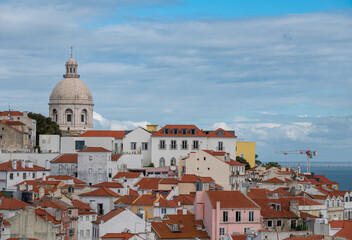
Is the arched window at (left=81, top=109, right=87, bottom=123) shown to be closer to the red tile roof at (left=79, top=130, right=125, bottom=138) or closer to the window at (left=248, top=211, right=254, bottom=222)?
the red tile roof at (left=79, top=130, right=125, bottom=138)

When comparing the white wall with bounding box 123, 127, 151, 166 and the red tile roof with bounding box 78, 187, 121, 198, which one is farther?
the white wall with bounding box 123, 127, 151, 166

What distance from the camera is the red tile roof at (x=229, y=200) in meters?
59.2

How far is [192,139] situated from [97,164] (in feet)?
60.6

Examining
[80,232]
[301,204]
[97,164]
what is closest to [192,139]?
[97,164]

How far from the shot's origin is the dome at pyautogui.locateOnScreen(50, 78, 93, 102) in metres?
142

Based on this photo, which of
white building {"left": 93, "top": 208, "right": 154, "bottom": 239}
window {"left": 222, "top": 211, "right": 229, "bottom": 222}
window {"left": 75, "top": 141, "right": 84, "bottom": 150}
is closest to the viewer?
window {"left": 222, "top": 211, "right": 229, "bottom": 222}

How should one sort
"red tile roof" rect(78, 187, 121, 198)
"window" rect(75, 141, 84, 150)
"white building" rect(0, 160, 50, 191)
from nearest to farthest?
"red tile roof" rect(78, 187, 121, 198)
"white building" rect(0, 160, 50, 191)
"window" rect(75, 141, 84, 150)

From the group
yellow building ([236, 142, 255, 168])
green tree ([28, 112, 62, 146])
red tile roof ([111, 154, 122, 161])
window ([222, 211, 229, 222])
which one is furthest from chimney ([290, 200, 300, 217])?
green tree ([28, 112, 62, 146])

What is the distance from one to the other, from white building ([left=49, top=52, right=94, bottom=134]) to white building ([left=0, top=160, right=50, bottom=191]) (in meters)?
41.6

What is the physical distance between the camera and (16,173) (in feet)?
306

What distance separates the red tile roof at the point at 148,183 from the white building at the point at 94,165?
20.7 feet

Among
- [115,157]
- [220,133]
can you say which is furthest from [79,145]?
[220,133]

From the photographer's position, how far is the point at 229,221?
192ft

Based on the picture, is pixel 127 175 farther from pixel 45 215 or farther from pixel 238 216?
pixel 238 216
